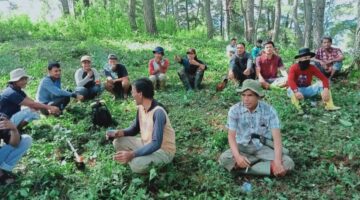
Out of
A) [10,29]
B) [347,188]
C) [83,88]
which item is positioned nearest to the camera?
[347,188]

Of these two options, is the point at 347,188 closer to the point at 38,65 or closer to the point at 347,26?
the point at 38,65

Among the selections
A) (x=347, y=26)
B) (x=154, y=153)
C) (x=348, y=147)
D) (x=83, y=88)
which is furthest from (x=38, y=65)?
(x=347, y=26)

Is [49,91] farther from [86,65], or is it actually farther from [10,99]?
[10,99]

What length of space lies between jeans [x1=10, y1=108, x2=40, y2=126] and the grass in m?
0.25

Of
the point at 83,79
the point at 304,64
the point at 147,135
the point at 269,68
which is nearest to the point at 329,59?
the point at 269,68

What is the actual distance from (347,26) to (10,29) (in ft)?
70.2

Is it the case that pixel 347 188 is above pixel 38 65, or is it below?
below

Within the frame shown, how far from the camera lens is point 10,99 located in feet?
21.1

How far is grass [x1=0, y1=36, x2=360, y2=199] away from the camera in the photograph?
488 cm

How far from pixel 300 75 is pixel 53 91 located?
15.8ft

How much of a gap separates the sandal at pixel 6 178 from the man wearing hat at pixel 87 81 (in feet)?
Answer: 11.9

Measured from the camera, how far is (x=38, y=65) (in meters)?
12.9

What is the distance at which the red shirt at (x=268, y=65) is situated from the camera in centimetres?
925

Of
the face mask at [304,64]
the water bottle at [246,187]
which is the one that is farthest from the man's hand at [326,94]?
the water bottle at [246,187]
